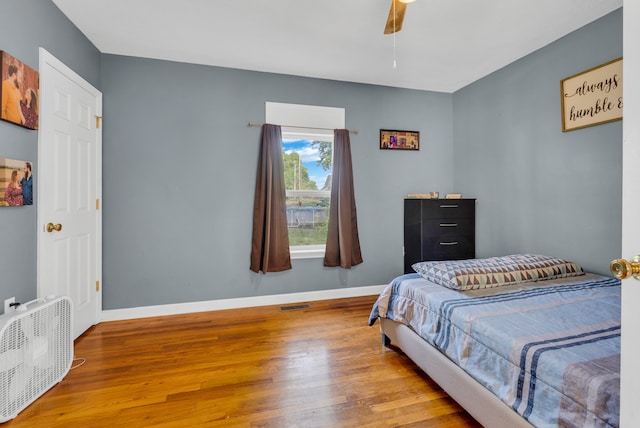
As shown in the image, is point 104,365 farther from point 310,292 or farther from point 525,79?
point 525,79

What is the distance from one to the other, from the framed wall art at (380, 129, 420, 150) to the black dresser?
2.31 ft

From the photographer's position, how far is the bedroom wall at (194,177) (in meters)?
2.88

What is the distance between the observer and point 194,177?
3053mm

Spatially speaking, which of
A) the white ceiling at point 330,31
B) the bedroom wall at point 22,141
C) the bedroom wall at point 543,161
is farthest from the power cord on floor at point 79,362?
the bedroom wall at point 543,161

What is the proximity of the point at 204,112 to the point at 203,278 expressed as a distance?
1717mm

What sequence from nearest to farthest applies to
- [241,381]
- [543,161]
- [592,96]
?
[241,381] → [592,96] → [543,161]

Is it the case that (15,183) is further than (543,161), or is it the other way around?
(543,161)

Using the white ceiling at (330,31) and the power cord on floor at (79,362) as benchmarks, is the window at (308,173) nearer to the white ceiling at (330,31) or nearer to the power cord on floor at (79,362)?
the white ceiling at (330,31)

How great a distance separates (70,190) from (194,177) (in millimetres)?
996

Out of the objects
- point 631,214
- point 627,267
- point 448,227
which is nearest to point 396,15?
point 631,214

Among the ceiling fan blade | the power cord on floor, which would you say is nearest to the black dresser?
the ceiling fan blade

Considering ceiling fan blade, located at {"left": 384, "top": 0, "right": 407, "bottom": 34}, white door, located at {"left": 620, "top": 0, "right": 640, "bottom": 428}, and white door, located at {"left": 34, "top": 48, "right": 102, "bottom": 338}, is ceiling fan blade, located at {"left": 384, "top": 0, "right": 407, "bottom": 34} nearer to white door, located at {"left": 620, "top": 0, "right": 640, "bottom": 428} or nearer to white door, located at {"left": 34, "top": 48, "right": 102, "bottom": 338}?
white door, located at {"left": 620, "top": 0, "right": 640, "bottom": 428}

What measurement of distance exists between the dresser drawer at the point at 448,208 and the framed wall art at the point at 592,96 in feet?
3.73

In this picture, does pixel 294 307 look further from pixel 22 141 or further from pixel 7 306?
pixel 22 141
